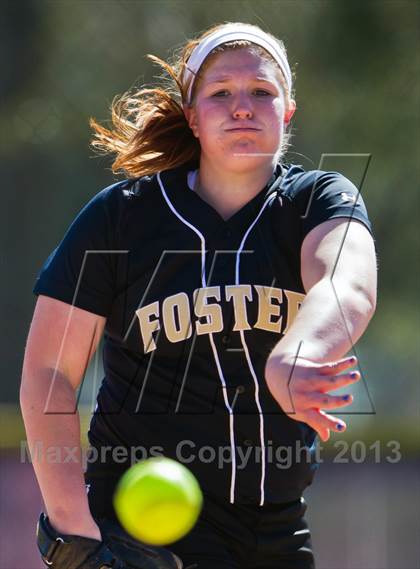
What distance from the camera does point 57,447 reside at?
199cm

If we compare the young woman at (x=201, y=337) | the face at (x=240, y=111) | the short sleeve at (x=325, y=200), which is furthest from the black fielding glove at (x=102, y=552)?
the face at (x=240, y=111)

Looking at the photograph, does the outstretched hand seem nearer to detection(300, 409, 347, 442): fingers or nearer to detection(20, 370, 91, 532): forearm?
detection(300, 409, 347, 442): fingers

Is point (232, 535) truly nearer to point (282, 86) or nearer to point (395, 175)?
point (282, 86)

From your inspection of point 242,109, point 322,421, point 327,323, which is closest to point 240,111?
point 242,109

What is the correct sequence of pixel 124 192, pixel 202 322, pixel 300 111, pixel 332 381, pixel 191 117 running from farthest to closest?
pixel 300 111 < pixel 191 117 < pixel 124 192 < pixel 202 322 < pixel 332 381

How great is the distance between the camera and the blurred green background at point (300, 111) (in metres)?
5.11

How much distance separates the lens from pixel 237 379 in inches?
80.8

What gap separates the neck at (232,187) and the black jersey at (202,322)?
0.06 meters

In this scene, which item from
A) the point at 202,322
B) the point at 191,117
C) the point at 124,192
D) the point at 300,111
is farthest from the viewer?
the point at 300,111

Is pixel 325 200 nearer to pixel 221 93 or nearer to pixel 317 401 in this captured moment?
pixel 221 93

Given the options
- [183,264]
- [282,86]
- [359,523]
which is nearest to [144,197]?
[183,264]

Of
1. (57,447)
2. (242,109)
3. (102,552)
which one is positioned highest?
(242,109)

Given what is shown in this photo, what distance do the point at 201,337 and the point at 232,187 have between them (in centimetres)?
36

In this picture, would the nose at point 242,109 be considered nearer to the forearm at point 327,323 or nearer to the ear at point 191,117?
the ear at point 191,117
